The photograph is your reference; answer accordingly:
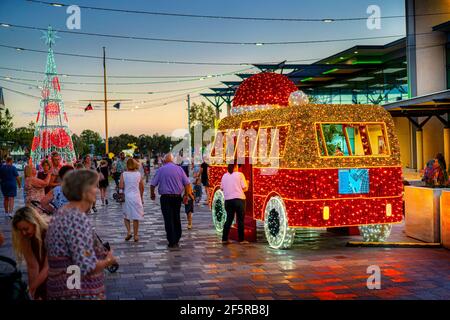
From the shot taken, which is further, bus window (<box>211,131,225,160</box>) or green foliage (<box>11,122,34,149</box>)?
green foliage (<box>11,122,34,149</box>)

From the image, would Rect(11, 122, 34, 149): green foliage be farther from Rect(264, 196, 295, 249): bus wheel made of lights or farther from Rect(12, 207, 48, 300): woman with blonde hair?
Rect(12, 207, 48, 300): woman with blonde hair

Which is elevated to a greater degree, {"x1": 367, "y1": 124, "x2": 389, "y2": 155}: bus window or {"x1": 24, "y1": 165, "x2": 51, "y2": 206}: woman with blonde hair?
{"x1": 367, "y1": 124, "x2": 389, "y2": 155}: bus window

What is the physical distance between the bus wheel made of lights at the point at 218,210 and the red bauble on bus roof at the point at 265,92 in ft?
6.47

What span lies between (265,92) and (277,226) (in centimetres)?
322

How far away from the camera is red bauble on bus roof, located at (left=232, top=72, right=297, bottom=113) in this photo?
12234 millimetres

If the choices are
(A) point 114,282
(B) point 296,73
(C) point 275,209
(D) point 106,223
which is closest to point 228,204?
(C) point 275,209

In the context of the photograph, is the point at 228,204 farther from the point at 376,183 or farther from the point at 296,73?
the point at 296,73

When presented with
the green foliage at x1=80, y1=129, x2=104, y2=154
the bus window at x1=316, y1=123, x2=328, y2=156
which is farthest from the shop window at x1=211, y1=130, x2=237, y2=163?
the green foliage at x1=80, y1=129, x2=104, y2=154

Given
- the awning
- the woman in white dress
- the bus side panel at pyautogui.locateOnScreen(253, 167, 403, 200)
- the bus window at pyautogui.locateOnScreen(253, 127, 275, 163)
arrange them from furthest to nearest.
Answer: the awning, the woman in white dress, the bus window at pyautogui.locateOnScreen(253, 127, 275, 163), the bus side panel at pyautogui.locateOnScreen(253, 167, 403, 200)

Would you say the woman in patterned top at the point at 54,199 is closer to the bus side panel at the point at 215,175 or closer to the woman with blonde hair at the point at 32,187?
the woman with blonde hair at the point at 32,187

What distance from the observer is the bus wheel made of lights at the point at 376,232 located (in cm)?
1087

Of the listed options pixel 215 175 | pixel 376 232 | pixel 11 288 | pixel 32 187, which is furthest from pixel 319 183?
pixel 11 288

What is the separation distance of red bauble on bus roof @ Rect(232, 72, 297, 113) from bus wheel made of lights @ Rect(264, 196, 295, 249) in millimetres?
2512

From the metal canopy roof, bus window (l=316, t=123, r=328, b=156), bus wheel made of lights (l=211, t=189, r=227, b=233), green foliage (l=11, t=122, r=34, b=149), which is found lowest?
bus wheel made of lights (l=211, t=189, r=227, b=233)
